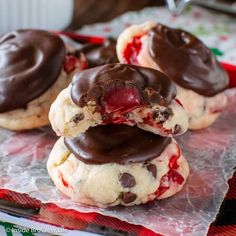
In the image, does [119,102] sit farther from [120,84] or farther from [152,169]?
[152,169]

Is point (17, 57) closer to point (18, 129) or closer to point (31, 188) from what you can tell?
point (18, 129)

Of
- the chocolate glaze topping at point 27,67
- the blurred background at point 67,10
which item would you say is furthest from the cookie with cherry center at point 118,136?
the blurred background at point 67,10

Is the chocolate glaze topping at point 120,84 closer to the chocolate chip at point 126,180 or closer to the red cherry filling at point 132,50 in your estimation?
the chocolate chip at point 126,180

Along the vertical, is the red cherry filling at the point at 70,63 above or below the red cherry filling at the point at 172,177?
above

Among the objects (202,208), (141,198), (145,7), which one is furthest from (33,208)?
(145,7)

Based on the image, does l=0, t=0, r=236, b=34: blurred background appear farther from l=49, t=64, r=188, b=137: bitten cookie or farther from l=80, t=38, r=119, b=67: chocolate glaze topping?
l=49, t=64, r=188, b=137: bitten cookie

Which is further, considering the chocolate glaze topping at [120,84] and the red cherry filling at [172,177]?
the red cherry filling at [172,177]

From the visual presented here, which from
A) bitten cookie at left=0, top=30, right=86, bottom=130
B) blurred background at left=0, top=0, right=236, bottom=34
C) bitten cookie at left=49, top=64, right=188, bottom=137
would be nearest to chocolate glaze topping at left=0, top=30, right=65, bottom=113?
bitten cookie at left=0, top=30, right=86, bottom=130

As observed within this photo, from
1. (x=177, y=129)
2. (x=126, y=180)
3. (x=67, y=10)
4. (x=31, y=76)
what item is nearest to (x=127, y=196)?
(x=126, y=180)
